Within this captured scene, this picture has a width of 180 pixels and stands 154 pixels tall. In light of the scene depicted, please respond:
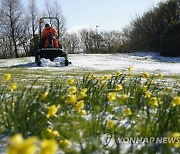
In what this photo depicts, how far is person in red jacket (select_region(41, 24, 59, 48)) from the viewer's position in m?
15.9

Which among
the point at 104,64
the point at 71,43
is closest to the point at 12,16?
the point at 71,43

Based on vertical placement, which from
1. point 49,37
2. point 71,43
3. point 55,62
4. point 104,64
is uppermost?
point 49,37

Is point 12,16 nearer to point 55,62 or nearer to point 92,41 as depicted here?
point 92,41

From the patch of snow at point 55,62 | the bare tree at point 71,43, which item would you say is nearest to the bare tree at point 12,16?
the bare tree at point 71,43

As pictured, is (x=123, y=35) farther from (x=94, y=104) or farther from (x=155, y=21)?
(x=94, y=104)

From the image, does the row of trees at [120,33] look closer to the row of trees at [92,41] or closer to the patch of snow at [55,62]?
the row of trees at [92,41]

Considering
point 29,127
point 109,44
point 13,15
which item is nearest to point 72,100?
point 29,127

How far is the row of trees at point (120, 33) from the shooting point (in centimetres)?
3106

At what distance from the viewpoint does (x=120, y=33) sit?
48.2 m

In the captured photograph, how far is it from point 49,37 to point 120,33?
33267 millimetres

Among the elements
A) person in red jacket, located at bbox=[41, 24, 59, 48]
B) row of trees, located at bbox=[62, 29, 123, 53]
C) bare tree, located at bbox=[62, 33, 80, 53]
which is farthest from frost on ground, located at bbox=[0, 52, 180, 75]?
bare tree, located at bbox=[62, 33, 80, 53]

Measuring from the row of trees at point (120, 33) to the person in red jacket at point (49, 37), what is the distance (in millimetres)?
16500

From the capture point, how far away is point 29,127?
8.48ft

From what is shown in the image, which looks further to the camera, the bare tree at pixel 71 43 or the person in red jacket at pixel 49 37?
the bare tree at pixel 71 43
